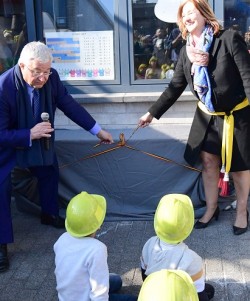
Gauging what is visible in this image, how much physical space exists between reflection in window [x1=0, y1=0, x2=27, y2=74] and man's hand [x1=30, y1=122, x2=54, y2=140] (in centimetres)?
208

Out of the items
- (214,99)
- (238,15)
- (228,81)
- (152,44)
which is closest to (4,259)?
(214,99)

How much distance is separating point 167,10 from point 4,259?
2.91 m

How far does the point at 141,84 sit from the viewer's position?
18.1 ft

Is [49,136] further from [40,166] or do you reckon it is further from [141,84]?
[141,84]

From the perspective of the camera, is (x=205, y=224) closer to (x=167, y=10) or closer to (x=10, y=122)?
(x=10, y=122)

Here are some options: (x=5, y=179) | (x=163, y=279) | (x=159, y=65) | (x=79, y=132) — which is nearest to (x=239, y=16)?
(x=159, y=65)

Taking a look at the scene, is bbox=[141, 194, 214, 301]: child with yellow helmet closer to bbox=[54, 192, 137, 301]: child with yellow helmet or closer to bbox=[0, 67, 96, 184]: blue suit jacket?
bbox=[54, 192, 137, 301]: child with yellow helmet

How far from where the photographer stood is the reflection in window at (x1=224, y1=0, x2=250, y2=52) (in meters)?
5.29

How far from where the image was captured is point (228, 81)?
153 inches

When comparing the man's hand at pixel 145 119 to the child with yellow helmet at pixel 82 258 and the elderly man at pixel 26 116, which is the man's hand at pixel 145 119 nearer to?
the elderly man at pixel 26 116

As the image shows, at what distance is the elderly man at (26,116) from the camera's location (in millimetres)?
3748

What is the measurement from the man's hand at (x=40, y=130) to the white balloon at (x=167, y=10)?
2090 millimetres

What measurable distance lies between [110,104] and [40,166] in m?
1.45

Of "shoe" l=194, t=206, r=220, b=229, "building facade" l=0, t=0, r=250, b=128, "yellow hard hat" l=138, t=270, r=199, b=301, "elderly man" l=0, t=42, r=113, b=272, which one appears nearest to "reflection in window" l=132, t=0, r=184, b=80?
"building facade" l=0, t=0, r=250, b=128
